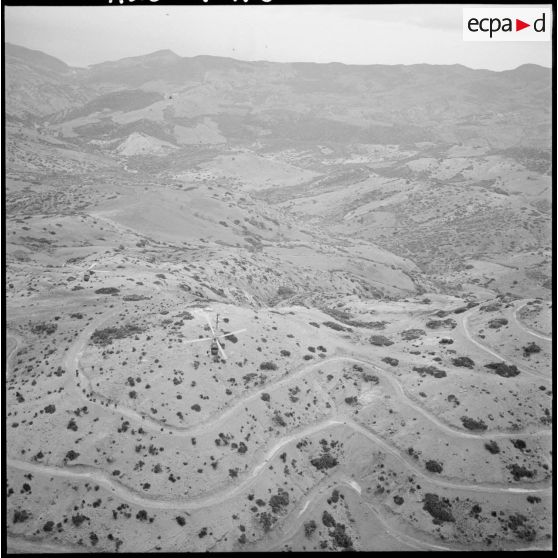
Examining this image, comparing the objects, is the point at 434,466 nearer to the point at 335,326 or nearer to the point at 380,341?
the point at 380,341

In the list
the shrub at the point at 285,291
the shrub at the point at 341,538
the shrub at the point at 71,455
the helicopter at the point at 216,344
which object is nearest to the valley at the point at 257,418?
the shrub at the point at 71,455

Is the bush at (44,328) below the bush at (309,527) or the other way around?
the other way around

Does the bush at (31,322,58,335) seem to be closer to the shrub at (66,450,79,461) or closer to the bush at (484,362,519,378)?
the shrub at (66,450,79,461)

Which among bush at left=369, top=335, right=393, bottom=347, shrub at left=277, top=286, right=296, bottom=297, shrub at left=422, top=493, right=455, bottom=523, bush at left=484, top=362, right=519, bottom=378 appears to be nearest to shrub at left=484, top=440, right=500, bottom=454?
shrub at left=422, top=493, right=455, bottom=523

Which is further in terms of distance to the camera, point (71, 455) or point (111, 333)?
point (111, 333)

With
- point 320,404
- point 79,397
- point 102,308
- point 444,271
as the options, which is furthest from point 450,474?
point 444,271

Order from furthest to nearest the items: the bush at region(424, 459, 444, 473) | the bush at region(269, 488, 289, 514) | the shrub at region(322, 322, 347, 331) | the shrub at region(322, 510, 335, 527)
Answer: the shrub at region(322, 322, 347, 331) < the bush at region(424, 459, 444, 473) < the shrub at region(322, 510, 335, 527) < the bush at region(269, 488, 289, 514)

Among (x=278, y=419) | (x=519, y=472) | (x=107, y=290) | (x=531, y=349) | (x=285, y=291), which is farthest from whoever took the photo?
(x=285, y=291)

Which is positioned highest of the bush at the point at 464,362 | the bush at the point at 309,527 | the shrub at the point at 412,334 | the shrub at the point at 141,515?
the shrub at the point at 412,334

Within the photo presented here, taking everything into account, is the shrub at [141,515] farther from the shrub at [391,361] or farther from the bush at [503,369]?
the bush at [503,369]

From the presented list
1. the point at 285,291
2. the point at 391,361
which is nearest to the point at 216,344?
the point at 391,361
